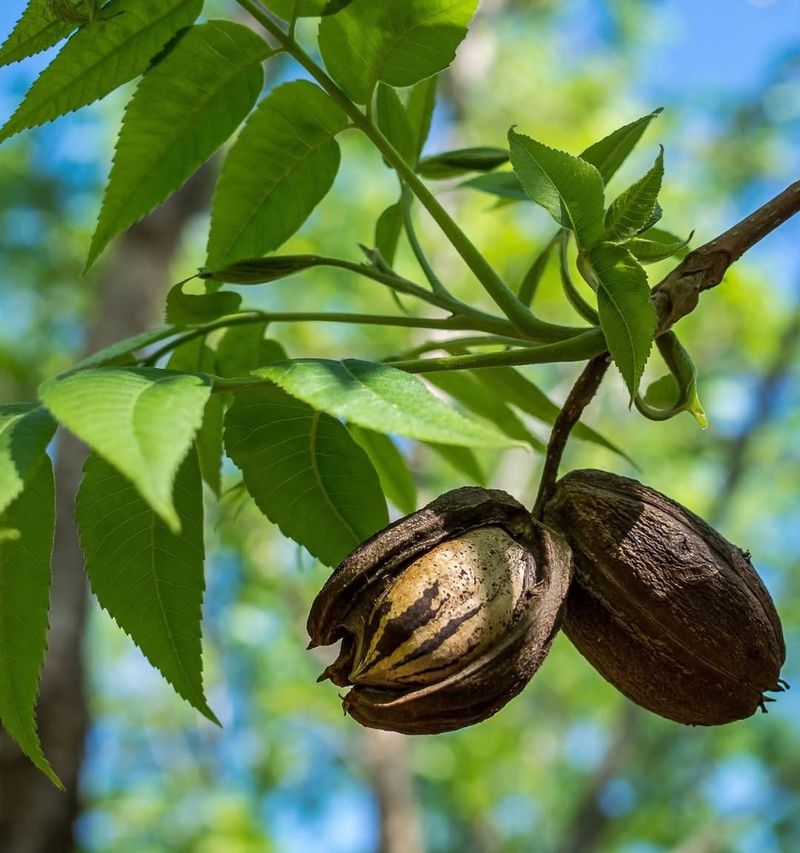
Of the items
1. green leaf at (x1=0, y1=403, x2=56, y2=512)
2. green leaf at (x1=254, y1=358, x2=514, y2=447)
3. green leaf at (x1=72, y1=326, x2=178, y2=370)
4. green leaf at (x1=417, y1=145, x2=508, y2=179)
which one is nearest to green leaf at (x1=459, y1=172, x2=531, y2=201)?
green leaf at (x1=417, y1=145, x2=508, y2=179)

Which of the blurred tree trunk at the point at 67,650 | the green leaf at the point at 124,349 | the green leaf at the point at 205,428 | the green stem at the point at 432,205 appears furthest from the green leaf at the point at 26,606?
the blurred tree trunk at the point at 67,650

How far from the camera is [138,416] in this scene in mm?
1045

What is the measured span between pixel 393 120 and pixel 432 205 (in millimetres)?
346

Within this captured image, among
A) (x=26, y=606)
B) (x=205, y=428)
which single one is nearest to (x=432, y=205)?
(x=205, y=428)

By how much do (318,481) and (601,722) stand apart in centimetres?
1820

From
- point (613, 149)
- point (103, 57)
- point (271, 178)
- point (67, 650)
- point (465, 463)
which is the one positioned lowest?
point (67, 650)

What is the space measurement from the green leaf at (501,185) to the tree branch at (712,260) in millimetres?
530

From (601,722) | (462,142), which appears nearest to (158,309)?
(462,142)

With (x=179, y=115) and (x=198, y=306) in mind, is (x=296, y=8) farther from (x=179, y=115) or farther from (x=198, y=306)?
(x=198, y=306)

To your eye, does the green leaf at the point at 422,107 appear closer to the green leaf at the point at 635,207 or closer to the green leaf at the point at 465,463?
the green leaf at the point at 465,463

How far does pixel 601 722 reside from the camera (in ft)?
61.2

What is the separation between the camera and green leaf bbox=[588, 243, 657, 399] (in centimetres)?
134

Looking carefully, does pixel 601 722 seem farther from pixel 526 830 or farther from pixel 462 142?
pixel 462 142

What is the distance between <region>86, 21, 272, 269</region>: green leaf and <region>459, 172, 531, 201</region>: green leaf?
536mm
